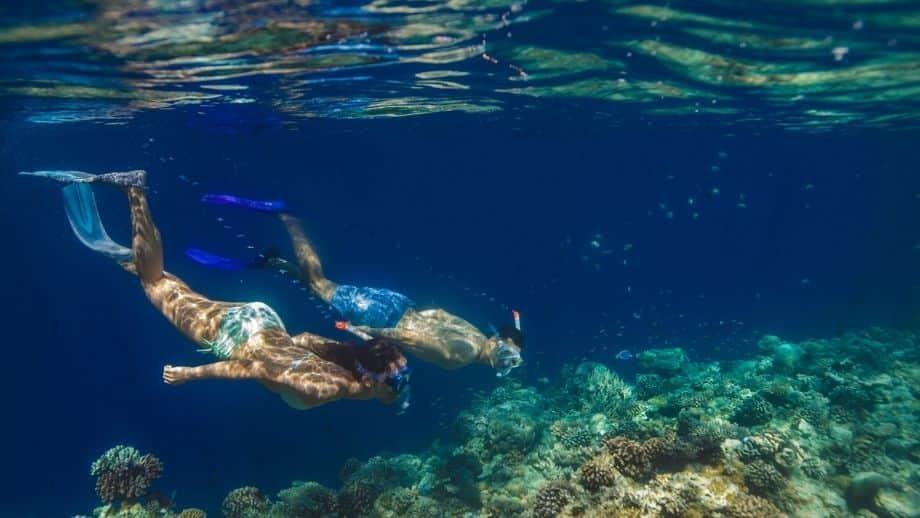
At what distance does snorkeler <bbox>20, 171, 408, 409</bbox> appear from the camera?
660 cm

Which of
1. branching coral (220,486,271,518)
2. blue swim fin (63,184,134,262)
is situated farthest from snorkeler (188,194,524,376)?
branching coral (220,486,271,518)

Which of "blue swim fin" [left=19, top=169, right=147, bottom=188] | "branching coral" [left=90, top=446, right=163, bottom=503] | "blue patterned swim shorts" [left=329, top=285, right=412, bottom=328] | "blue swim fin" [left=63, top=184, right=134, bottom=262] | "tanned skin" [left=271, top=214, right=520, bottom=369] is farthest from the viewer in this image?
"blue patterned swim shorts" [left=329, top=285, right=412, bottom=328]

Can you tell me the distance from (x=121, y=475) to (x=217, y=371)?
13.5 feet

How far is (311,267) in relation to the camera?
14289mm

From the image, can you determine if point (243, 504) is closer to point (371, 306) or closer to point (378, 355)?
point (371, 306)

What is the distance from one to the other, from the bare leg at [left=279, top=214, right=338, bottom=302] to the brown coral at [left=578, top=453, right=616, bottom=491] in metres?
8.63

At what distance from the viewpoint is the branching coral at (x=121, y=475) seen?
8.69 metres

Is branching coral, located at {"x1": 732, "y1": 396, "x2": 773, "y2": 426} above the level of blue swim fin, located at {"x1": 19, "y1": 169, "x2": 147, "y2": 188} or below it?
below

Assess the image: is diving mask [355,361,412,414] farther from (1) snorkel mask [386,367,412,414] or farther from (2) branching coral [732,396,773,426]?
(2) branching coral [732,396,773,426]

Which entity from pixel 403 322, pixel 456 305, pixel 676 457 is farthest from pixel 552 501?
pixel 456 305

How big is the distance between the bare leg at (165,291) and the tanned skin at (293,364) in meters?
0.02

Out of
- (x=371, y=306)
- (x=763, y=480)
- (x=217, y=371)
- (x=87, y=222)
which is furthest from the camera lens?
(x=371, y=306)

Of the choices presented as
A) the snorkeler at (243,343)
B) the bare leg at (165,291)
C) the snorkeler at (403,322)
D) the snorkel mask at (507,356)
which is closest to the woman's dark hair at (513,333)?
the snorkeler at (403,322)

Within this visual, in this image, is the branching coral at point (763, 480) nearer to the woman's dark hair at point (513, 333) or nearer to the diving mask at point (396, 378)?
the woman's dark hair at point (513, 333)
